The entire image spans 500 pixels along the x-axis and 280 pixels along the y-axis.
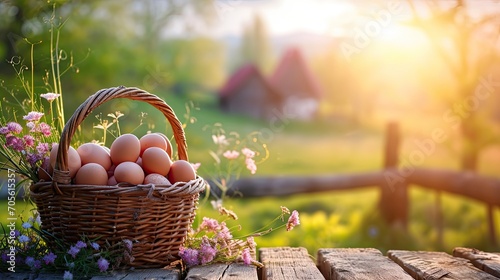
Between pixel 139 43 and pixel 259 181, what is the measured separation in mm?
7587

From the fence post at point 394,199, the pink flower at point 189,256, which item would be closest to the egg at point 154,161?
the pink flower at point 189,256

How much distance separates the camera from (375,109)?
48.2 feet

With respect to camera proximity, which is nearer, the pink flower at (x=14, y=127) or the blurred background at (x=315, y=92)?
the pink flower at (x=14, y=127)

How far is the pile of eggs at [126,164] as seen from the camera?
2.34m

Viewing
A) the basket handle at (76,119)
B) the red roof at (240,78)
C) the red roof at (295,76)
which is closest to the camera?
the basket handle at (76,119)

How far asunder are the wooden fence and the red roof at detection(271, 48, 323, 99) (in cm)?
999

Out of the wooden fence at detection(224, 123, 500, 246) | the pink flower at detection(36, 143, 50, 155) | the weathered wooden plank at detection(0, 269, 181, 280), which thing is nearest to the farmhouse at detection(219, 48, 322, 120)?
the wooden fence at detection(224, 123, 500, 246)

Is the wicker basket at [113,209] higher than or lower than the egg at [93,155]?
lower

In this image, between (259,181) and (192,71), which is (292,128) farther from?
(259,181)

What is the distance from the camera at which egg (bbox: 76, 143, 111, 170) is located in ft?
7.98

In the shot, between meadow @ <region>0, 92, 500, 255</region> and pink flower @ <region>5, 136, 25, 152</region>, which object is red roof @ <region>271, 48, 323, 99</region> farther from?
pink flower @ <region>5, 136, 25, 152</region>

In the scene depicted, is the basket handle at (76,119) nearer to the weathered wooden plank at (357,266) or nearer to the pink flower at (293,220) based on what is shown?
the pink flower at (293,220)

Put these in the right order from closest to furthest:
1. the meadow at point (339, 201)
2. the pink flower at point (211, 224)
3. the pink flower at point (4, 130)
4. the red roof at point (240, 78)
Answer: the pink flower at point (4, 130) < the pink flower at point (211, 224) < the meadow at point (339, 201) < the red roof at point (240, 78)

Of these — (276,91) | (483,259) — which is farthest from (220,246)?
(276,91)
